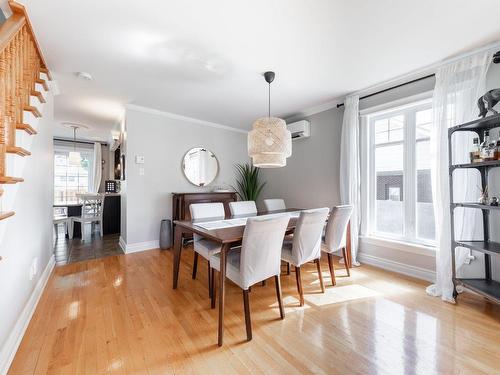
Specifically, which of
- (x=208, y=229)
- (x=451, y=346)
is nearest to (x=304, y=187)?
(x=208, y=229)

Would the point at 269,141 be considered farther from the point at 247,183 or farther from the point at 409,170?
the point at 247,183

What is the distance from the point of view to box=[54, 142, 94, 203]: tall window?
6004 millimetres

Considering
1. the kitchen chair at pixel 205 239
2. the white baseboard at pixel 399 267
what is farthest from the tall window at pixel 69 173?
the white baseboard at pixel 399 267

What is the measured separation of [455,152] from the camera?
220 cm

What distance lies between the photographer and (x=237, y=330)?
5.39ft

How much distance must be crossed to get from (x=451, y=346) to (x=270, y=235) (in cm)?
143

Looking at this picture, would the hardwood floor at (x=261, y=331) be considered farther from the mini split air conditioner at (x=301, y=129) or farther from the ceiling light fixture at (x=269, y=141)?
the mini split air conditioner at (x=301, y=129)

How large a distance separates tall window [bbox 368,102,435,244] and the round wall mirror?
9.35ft

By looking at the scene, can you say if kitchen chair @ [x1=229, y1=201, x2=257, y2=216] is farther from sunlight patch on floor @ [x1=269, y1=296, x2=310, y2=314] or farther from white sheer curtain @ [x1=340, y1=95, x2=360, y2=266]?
white sheer curtain @ [x1=340, y1=95, x2=360, y2=266]

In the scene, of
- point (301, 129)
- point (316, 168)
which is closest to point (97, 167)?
point (301, 129)

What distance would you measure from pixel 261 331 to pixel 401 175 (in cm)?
254

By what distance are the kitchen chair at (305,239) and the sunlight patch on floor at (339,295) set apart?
0.55 ft

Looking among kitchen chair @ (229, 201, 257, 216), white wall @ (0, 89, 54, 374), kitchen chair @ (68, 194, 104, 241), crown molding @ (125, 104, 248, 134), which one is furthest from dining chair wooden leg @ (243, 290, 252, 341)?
kitchen chair @ (68, 194, 104, 241)

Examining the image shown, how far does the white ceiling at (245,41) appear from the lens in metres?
1.61
